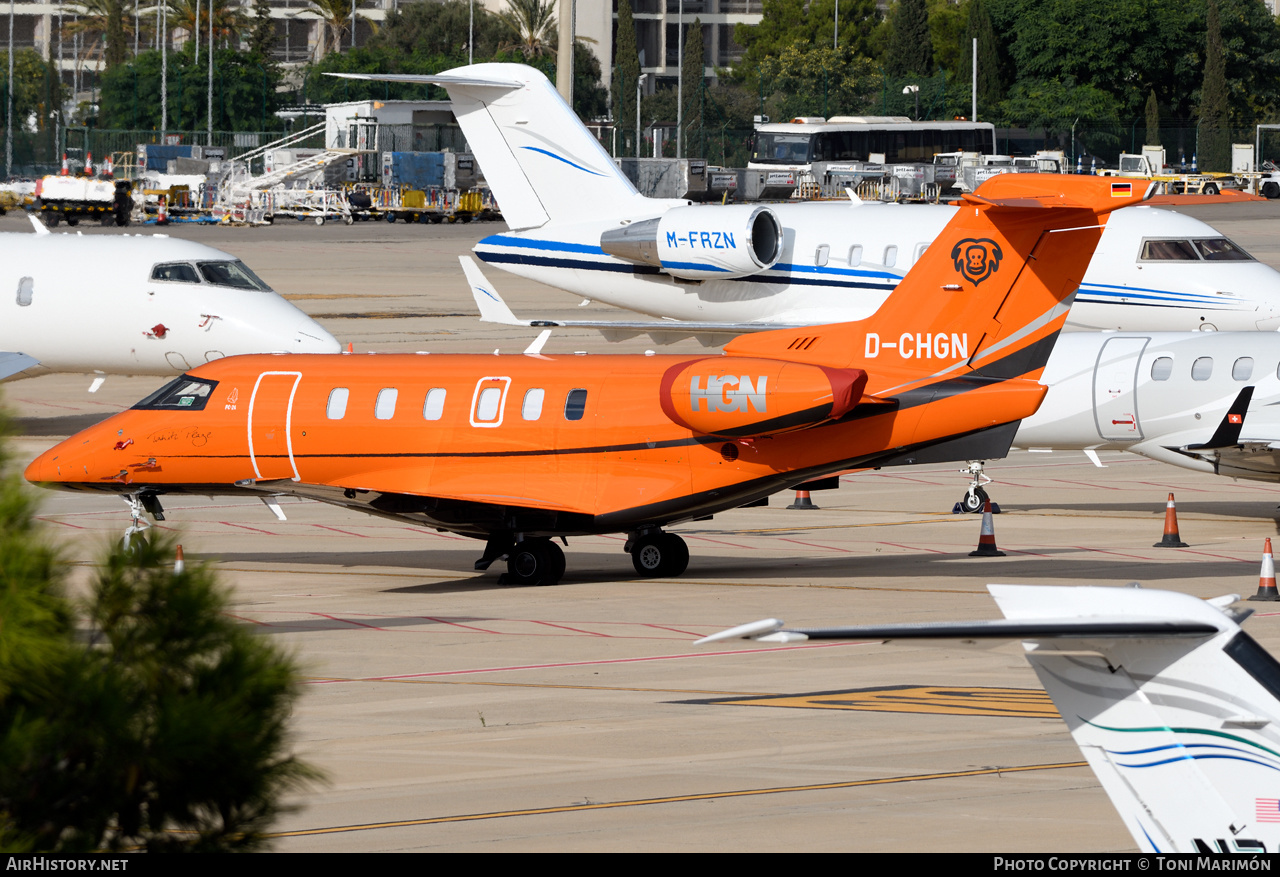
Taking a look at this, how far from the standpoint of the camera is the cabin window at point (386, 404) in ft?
63.1

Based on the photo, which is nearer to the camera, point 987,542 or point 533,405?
point 533,405

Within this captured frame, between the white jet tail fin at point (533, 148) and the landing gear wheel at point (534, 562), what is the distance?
1496 centimetres

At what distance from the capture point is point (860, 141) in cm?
9562

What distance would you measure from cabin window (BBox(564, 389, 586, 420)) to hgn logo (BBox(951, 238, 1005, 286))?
418 cm

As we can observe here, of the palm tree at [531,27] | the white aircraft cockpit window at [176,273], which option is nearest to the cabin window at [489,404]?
the white aircraft cockpit window at [176,273]

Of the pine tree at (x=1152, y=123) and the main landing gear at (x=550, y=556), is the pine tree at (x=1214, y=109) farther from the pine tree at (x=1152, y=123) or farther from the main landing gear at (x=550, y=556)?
the main landing gear at (x=550, y=556)

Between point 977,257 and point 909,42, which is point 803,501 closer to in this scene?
point 977,257

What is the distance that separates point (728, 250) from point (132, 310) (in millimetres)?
10323

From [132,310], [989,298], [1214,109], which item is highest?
[1214,109]

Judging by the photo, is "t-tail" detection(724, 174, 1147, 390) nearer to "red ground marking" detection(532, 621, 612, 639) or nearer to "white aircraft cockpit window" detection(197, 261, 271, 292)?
"red ground marking" detection(532, 621, 612, 639)

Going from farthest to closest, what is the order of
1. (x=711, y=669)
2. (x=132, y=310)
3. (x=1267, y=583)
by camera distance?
(x=132, y=310)
(x=1267, y=583)
(x=711, y=669)

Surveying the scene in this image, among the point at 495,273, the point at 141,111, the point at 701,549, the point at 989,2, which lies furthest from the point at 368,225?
the point at 701,549

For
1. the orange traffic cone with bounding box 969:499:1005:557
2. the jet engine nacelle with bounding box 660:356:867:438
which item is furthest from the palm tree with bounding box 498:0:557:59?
the jet engine nacelle with bounding box 660:356:867:438

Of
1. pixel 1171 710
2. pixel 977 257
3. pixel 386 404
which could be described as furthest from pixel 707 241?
pixel 1171 710
